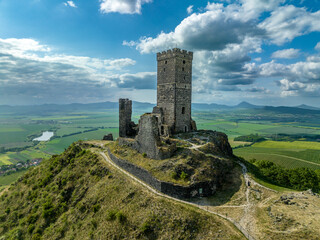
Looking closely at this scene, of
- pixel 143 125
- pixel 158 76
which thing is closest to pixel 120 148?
pixel 143 125

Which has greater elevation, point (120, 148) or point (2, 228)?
point (120, 148)

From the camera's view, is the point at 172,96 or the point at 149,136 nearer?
the point at 149,136

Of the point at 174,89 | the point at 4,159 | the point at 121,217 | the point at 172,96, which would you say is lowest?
the point at 4,159

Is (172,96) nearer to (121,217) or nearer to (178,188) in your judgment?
(178,188)

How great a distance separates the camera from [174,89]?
3816 cm

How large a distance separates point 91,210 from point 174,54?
1189 inches

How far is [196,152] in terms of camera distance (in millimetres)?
28594

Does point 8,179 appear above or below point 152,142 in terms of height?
below

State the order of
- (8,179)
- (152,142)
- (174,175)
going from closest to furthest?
1. (174,175)
2. (152,142)
3. (8,179)

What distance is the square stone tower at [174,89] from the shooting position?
3816 cm

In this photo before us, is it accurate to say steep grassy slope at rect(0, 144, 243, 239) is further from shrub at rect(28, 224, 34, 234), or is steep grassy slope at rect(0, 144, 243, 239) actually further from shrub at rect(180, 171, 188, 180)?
shrub at rect(180, 171, 188, 180)

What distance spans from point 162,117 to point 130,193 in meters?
18.3

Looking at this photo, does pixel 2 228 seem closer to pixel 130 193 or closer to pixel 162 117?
pixel 130 193

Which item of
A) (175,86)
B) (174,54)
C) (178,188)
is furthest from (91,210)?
(174,54)
